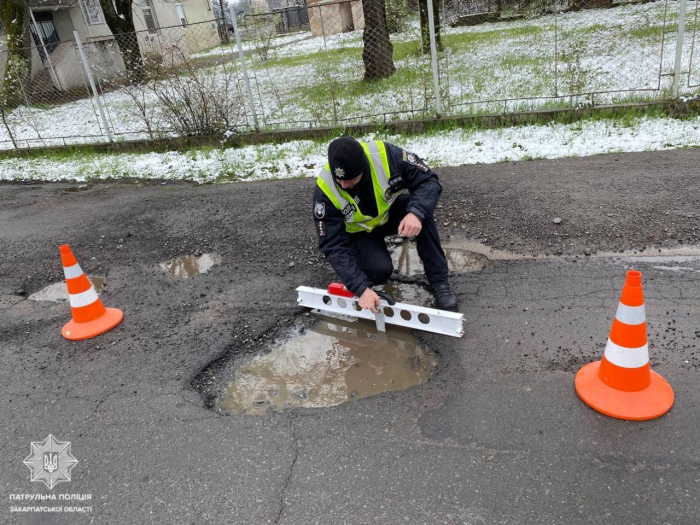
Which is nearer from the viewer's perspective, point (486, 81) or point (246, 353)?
point (246, 353)

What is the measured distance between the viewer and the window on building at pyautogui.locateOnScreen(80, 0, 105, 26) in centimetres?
2094

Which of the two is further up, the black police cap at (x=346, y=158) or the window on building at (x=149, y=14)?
the window on building at (x=149, y=14)

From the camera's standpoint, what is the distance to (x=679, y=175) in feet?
17.0

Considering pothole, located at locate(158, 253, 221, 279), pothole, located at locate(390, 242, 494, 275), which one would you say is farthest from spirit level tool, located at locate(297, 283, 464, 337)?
pothole, located at locate(158, 253, 221, 279)

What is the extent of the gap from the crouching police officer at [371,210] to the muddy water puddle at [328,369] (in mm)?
358

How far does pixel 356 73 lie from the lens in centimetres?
1048

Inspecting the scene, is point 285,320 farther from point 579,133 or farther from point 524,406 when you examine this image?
point 579,133

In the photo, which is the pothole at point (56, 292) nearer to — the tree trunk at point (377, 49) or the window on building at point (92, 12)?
the tree trunk at point (377, 49)

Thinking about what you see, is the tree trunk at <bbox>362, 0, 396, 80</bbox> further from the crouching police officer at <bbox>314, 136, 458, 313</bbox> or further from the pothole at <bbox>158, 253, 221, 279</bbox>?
the crouching police officer at <bbox>314, 136, 458, 313</bbox>

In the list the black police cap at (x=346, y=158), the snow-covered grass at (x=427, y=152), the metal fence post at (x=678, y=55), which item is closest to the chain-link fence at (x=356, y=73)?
the metal fence post at (x=678, y=55)

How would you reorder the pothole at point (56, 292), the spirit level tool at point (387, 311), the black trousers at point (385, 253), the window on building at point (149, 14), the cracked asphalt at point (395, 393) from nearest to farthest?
the cracked asphalt at point (395, 393)
the spirit level tool at point (387, 311)
the black trousers at point (385, 253)
the pothole at point (56, 292)
the window on building at point (149, 14)

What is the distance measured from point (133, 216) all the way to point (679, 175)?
628 cm

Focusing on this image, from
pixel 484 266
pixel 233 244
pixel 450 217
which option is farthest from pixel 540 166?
pixel 233 244

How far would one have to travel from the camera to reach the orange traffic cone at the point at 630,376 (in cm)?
247
